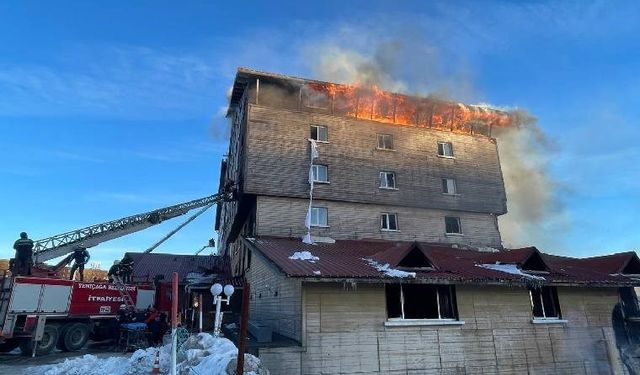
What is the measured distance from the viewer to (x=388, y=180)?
25.9 m

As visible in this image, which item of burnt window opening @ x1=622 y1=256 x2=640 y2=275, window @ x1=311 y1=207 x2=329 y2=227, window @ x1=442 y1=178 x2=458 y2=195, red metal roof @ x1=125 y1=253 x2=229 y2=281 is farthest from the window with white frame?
red metal roof @ x1=125 y1=253 x2=229 y2=281

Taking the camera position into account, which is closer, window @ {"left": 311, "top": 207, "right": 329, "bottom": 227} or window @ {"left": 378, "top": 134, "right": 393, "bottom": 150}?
window @ {"left": 311, "top": 207, "right": 329, "bottom": 227}

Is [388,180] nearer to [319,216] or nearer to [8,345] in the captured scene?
[319,216]

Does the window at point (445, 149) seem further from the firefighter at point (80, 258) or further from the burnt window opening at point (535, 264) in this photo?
the firefighter at point (80, 258)

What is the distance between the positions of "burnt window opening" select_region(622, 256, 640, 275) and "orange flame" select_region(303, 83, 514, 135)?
525 inches

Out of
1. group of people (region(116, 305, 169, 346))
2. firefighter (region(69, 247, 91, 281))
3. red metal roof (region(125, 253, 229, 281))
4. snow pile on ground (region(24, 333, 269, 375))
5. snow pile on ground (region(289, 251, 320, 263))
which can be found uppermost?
red metal roof (region(125, 253, 229, 281))

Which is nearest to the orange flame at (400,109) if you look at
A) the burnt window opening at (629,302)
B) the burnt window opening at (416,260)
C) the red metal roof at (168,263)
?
the burnt window opening at (416,260)

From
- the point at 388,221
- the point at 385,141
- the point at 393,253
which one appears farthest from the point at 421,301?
the point at 385,141

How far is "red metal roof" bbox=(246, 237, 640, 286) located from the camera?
13.9m

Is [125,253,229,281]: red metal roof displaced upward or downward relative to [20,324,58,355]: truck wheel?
upward

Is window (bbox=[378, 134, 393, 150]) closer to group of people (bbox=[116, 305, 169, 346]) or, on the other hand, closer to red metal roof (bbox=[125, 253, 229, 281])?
group of people (bbox=[116, 305, 169, 346])

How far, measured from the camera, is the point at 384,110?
27.6 meters

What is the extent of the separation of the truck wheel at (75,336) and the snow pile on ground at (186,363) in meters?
5.18

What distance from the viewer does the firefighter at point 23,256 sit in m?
18.3
